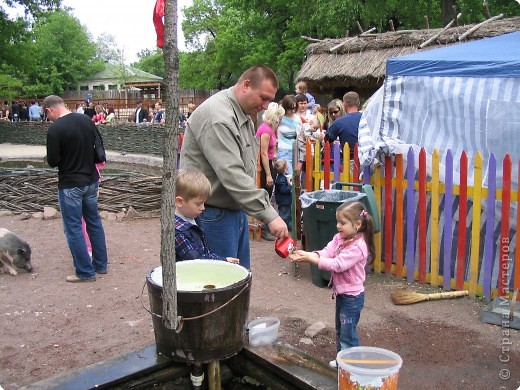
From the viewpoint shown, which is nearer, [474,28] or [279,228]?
[279,228]

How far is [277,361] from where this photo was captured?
2.91 m

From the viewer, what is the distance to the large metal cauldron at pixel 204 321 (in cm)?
242

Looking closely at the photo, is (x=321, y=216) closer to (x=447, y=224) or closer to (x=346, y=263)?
(x=447, y=224)

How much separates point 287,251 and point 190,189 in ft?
2.20

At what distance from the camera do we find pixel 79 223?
584 centimetres

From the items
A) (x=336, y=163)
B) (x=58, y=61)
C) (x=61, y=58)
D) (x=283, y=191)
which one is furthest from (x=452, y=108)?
(x=61, y=58)

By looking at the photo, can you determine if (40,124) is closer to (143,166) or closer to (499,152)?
(143,166)

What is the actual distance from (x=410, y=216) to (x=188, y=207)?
125 inches

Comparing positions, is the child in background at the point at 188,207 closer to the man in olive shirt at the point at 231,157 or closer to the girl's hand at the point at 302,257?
the man in olive shirt at the point at 231,157

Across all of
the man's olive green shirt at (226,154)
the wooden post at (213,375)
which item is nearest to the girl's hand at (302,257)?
the man's olive green shirt at (226,154)

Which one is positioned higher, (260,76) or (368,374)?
(260,76)

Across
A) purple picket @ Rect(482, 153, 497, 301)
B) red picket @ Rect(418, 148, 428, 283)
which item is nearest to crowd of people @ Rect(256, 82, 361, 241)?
red picket @ Rect(418, 148, 428, 283)

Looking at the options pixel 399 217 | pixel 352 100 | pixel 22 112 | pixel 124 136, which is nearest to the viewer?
pixel 399 217

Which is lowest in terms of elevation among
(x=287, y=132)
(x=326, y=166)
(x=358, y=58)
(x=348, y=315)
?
(x=348, y=315)
